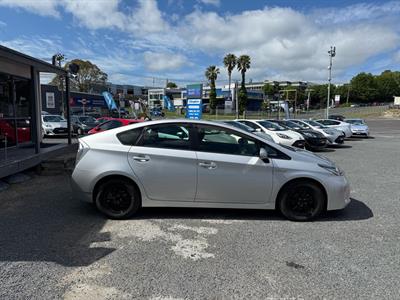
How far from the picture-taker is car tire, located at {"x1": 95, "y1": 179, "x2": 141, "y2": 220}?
4.91 metres

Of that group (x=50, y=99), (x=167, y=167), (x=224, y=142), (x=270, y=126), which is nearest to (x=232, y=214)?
(x=224, y=142)

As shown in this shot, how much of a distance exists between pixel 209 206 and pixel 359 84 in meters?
132

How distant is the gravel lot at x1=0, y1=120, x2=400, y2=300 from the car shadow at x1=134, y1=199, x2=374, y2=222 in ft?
0.05

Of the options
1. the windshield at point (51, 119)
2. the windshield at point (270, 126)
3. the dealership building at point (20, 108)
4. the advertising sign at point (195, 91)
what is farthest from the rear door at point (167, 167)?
the advertising sign at point (195, 91)

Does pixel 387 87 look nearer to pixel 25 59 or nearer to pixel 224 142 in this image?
pixel 25 59

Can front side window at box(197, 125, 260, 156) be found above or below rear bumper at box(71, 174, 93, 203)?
above

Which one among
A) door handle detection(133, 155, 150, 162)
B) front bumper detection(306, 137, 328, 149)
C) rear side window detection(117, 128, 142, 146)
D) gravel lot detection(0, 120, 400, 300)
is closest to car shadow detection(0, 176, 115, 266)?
gravel lot detection(0, 120, 400, 300)

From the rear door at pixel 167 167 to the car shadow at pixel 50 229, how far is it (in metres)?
0.95

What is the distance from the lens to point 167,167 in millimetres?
4785

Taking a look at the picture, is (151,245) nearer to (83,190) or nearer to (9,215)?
(83,190)

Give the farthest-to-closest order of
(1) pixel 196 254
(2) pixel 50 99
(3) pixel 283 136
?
(2) pixel 50 99
(3) pixel 283 136
(1) pixel 196 254

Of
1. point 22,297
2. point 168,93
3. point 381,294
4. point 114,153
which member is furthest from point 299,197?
point 168,93

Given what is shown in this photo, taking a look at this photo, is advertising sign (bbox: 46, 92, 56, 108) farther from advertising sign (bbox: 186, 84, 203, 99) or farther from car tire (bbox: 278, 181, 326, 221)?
car tire (bbox: 278, 181, 326, 221)

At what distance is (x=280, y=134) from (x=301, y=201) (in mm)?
9262
